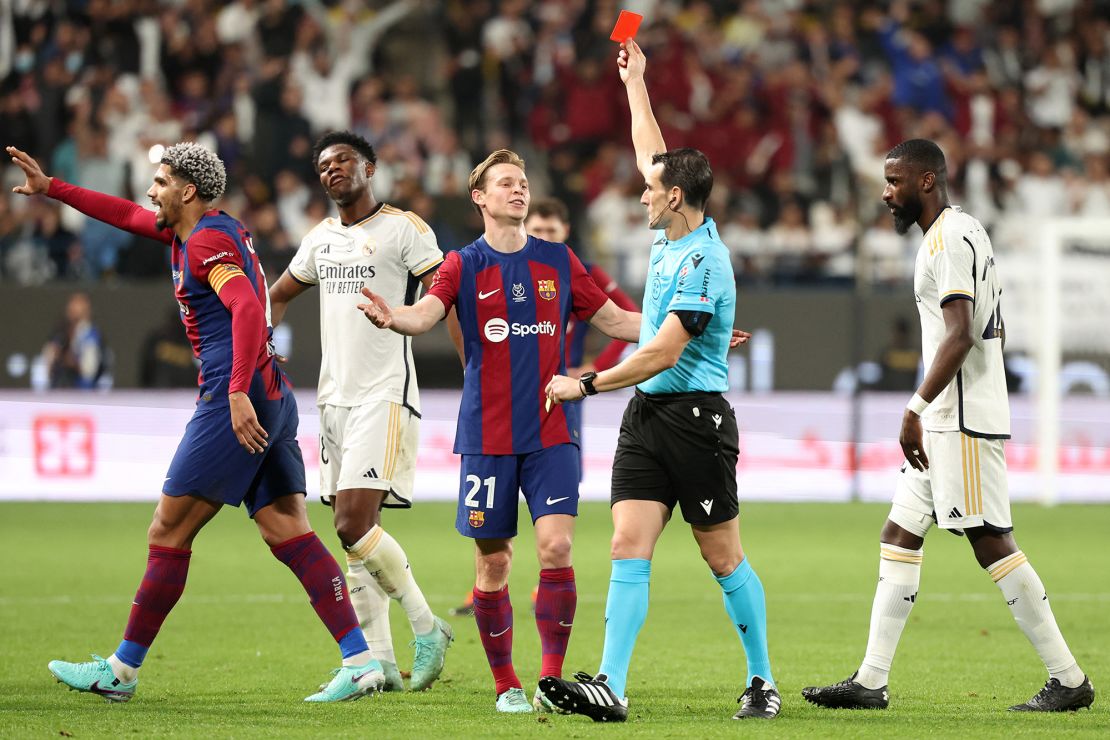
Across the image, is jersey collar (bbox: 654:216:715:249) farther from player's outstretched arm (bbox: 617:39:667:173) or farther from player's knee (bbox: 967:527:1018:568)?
player's knee (bbox: 967:527:1018:568)

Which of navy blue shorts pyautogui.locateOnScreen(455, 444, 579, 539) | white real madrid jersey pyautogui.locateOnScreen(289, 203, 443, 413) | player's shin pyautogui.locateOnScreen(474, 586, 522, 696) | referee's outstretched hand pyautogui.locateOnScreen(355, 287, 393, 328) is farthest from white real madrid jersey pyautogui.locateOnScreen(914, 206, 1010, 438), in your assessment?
white real madrid jersey pyautogui.locateOnScreen(289, 203, 443, 413)

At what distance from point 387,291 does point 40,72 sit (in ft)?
44.6

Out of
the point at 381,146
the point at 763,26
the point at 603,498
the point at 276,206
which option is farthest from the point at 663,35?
the point at 603,498

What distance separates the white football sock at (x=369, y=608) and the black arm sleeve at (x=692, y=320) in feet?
6.78

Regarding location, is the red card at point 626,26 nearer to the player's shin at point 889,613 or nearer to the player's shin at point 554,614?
the player's shin at point 554,614

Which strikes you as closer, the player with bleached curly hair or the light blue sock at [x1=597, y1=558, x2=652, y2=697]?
the light blue sock at [x1=597, y1=558, x2=652, y2=697]

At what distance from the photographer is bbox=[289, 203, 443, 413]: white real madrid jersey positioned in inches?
278

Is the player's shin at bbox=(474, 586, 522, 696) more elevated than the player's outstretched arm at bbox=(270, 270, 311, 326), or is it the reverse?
the player's outstretched arm at bbox=(270, 270, 311, 326)

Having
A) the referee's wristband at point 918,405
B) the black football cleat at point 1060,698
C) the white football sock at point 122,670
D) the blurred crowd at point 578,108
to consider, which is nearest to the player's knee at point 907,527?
the referee's wristband at point 918,405

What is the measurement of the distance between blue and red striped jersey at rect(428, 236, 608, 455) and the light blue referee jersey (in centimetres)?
39

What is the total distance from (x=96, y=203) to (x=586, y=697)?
296 cm

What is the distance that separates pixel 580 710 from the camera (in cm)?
588

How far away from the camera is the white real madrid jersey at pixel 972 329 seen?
615cm

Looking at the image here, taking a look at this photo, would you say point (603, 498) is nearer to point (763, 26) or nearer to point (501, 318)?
point (763, 26)
